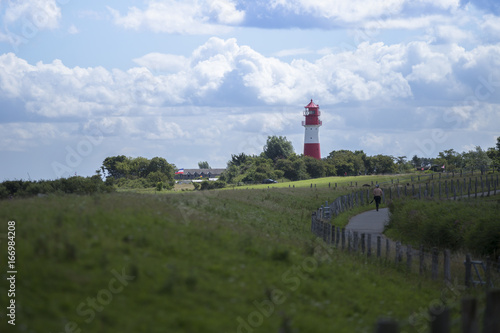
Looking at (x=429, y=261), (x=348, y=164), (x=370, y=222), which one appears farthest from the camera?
(x=348, y=164)

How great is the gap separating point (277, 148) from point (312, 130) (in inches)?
1107

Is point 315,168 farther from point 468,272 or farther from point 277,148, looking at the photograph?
Result: point 468,272

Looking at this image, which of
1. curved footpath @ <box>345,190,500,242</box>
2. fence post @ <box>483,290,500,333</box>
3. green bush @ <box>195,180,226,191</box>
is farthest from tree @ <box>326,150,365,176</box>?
fence post @ <box>483,290,500,333</box>

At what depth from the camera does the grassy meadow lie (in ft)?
31.4

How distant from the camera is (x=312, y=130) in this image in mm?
123688

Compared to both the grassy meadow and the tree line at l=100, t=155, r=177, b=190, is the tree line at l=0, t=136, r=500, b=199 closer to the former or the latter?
the tree line at l=100, t=155, r=177, b=190

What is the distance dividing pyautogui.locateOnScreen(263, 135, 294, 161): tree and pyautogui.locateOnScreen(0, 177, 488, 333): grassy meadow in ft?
433

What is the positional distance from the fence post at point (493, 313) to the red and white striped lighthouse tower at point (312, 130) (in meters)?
115

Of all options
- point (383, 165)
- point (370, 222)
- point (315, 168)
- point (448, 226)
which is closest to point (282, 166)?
point (315, 168)

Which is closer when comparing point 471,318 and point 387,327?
point 387,327

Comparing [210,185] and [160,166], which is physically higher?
[160,166]

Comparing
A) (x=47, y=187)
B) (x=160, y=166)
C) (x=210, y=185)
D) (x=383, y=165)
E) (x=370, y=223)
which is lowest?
(x=370, y=223)

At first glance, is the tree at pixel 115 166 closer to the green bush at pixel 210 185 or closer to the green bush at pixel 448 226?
the green bush at pixel 210 185

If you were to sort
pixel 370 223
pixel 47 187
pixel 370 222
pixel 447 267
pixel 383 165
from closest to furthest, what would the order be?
pixel 447 267 → pixel 47 187 → pixel 370 223 → pixel 370 222 → pixel 383 165
